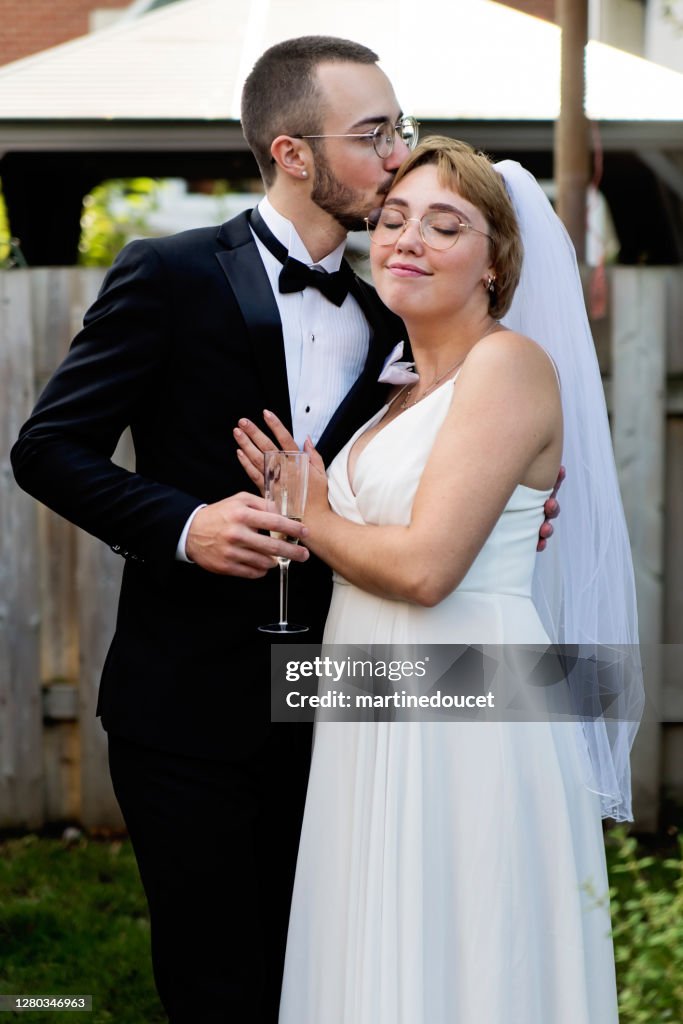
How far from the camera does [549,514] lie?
259cm

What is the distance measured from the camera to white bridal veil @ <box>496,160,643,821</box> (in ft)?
8.57

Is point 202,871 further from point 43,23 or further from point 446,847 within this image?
point 43,23

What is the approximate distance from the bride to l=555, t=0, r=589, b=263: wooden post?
2.19 metres

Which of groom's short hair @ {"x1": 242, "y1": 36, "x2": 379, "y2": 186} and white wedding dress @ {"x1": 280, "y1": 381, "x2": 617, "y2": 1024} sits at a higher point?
groom's short hair @ {"x1": 242, "y1": 36, "x2": 379, "y2": 186}

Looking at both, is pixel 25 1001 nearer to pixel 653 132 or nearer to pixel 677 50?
pixel 653 132

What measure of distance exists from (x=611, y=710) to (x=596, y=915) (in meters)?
0.55

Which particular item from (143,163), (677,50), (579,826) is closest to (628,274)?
(579,826)

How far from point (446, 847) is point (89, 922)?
2.09m

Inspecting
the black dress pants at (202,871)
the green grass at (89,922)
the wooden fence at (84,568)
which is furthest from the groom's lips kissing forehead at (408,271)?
the wooden fence at (84,568)

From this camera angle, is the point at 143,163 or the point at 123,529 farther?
the point at 143,163

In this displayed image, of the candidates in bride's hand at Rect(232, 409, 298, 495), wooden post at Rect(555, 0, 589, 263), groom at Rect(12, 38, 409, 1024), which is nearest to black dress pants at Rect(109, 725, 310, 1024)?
groom at Rect(12, 38, 409, 1024)

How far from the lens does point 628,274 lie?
4465mm

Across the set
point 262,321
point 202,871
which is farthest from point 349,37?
point 202,871

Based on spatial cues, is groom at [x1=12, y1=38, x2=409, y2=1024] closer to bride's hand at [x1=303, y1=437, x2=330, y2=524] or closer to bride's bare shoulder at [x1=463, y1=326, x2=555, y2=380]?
bride's hand at [x1=303, y1=437, x2=330, y2=524]
